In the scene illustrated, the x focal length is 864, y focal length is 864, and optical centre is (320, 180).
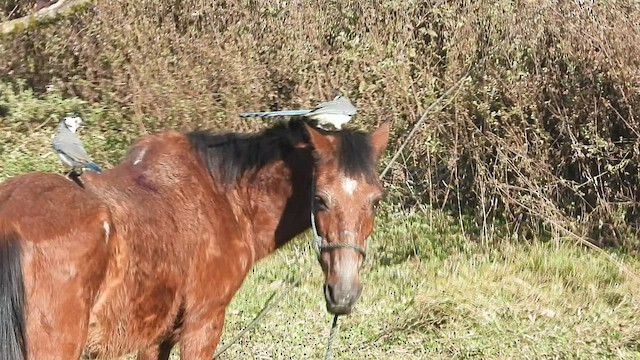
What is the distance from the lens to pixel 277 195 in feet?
14.7

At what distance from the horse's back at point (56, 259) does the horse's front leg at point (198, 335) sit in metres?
0.73

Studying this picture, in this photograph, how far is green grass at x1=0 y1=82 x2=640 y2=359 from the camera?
18.5 ft

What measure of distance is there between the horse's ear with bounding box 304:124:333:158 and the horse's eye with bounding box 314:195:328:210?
0.20m

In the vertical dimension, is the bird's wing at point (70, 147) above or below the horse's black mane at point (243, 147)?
above

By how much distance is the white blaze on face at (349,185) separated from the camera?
13.0 feet

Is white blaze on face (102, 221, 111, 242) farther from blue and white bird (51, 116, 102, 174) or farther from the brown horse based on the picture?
blue and white bird (51, 116, 102, 174)

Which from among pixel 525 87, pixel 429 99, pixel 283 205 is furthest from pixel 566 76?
pixel 283 205

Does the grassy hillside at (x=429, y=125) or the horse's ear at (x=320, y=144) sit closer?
the horse's ear at (x=320, y=144)

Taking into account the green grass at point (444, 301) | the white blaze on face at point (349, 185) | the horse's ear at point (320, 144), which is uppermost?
the horse's ear at point (320, 144)

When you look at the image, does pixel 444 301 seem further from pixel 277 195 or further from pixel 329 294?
pixel 329 294

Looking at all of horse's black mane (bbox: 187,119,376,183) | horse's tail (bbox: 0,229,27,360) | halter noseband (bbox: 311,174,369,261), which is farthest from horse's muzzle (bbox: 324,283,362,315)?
horse's tail (bbox: 0,229,27,360)

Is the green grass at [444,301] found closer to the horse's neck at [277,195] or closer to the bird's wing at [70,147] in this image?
the horse's neck at [277,195]

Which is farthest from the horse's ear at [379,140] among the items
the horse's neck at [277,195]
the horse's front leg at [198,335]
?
the horse's front leg at [198,335]

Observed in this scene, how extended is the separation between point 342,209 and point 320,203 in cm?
13
